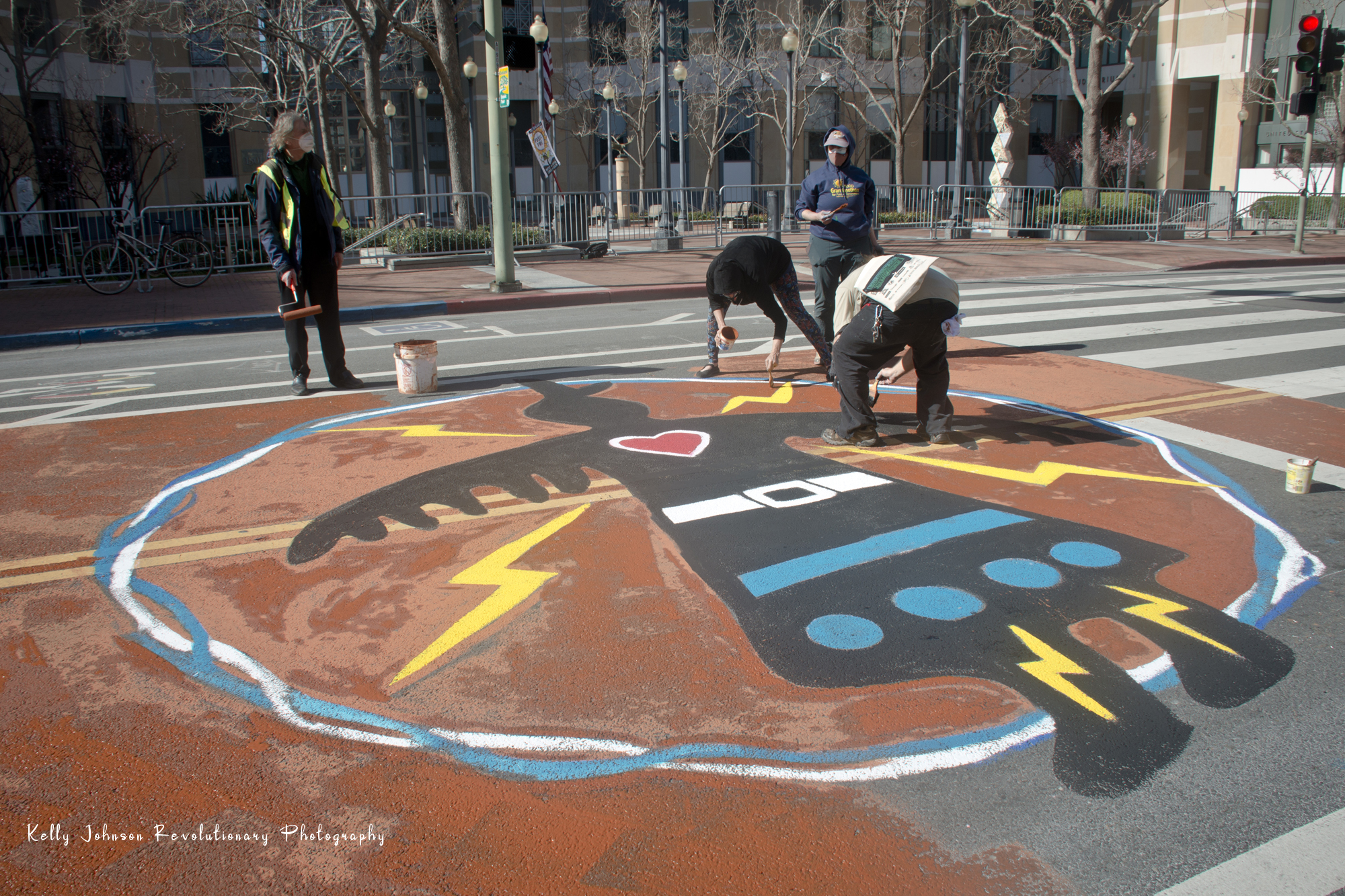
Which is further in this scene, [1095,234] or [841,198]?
[1095,234]

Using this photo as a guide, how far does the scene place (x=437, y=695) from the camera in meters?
3.11

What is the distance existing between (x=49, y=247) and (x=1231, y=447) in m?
18.8

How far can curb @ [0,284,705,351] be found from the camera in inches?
441

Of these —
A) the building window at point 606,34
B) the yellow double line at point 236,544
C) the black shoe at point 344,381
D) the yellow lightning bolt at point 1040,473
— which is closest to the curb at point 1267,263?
the yellow lightning bolt at point 1040,473

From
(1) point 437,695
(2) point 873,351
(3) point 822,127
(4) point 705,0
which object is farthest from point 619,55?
(1) point 437,695

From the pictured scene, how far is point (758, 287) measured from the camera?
302 inches

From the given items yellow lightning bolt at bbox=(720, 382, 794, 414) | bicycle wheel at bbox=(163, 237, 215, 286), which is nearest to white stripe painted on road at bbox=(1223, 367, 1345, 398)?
yellow lightning bolt at bbox=(720, 382, 794, 414)

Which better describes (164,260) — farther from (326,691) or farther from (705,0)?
(705,0)

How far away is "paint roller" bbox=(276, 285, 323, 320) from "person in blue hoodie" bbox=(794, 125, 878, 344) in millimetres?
3970

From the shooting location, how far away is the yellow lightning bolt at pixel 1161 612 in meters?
3.42

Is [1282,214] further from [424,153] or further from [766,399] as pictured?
[424,153]

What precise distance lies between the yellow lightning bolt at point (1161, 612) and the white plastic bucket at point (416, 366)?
18.0 feet

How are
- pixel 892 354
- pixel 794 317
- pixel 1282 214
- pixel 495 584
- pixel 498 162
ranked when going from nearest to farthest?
pixel 495 584, pixel 892 354, pixel 794 317, pixel 498 162, pixel 1282 214

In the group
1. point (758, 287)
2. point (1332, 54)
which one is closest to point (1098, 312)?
point (758, 287)
